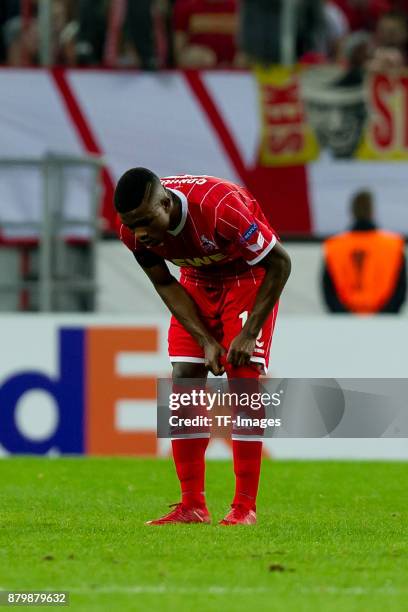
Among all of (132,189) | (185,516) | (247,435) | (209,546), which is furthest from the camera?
(185,516)

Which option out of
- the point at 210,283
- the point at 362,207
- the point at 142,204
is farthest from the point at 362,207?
the point at 142,204

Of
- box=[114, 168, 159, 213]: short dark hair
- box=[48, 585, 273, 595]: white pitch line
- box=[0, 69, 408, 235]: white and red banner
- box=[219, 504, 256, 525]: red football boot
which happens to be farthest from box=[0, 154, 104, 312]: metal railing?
box=[48, 585, 273, 595]: white pitch line

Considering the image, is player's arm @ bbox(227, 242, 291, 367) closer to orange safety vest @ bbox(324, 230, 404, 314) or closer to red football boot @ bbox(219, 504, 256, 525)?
red football boot @ bbox(219, 504, 256, 525)

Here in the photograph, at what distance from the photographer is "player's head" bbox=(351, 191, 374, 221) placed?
13.1 metres

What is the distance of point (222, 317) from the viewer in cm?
798

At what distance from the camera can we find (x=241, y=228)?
24.7 feet

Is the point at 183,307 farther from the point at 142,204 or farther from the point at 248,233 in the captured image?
the point at 142,204

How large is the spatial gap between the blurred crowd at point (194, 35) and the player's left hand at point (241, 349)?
855 centimetres

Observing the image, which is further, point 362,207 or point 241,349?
point 362,207

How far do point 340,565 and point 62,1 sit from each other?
10892mm

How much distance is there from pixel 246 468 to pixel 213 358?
59 centimetres

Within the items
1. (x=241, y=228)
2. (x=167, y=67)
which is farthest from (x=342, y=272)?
(x=241, y=228)

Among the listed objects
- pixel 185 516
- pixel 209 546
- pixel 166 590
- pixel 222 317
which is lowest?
pixel 185 516

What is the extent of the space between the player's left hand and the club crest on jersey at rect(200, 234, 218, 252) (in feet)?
1.48
